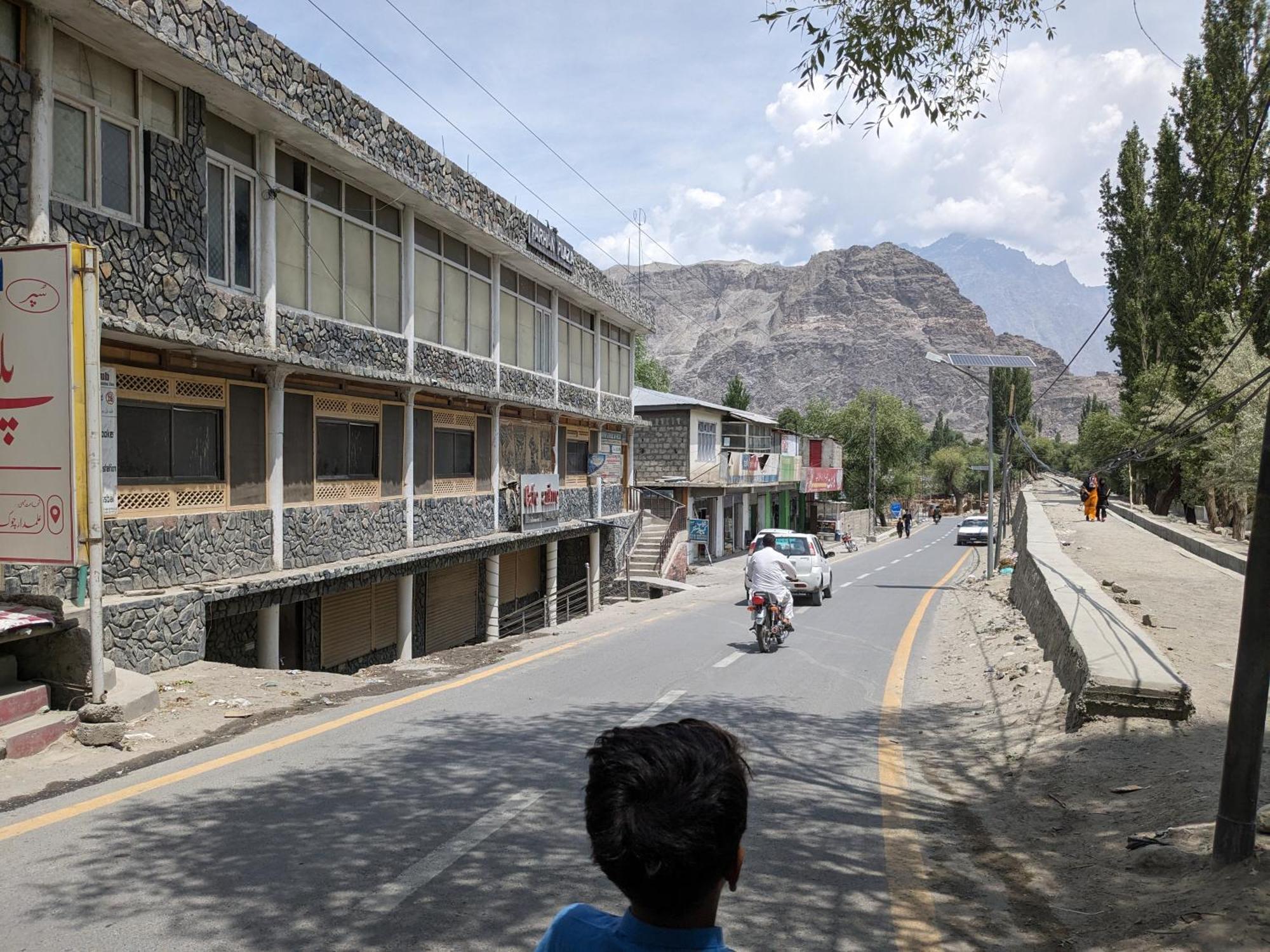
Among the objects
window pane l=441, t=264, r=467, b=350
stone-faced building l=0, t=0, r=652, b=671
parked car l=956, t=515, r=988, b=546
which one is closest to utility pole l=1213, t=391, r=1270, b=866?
stone-faced building l=0, t=0, r=652, b=671

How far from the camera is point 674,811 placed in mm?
1855

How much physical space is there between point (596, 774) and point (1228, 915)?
3792 millimetres

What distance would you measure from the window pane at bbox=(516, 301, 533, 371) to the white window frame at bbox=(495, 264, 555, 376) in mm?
50

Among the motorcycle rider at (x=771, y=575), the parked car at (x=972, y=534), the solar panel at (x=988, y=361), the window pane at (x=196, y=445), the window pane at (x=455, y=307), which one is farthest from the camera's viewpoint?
the parked car at (x=972, y=534)

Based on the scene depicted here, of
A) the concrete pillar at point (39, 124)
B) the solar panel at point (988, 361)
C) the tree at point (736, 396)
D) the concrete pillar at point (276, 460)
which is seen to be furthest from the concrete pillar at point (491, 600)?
the tree at point (736, 396)

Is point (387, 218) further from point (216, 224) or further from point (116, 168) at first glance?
point (116, 168)

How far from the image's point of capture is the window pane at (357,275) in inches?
612

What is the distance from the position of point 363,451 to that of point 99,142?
23.6 ft

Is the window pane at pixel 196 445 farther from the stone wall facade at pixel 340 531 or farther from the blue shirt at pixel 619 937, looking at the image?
the blue shirt at pixel 619 937

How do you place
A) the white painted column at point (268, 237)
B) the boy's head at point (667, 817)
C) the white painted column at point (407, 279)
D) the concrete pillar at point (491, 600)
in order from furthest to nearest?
the concrete pillar at point (491, 600) → the white painted column at point (407, 279) → the white painted column at point (268, 237) → the boy's head at point (667, 817)

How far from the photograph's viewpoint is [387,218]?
16.9 m

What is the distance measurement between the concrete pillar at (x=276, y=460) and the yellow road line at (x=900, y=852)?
8.70 meters

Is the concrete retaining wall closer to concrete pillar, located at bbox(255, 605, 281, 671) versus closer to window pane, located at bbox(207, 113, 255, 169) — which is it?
concrete pillar, located at bbox(255, 605, 281, 671)

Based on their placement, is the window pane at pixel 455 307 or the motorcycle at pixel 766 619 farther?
the window pane at pixel 455 307
